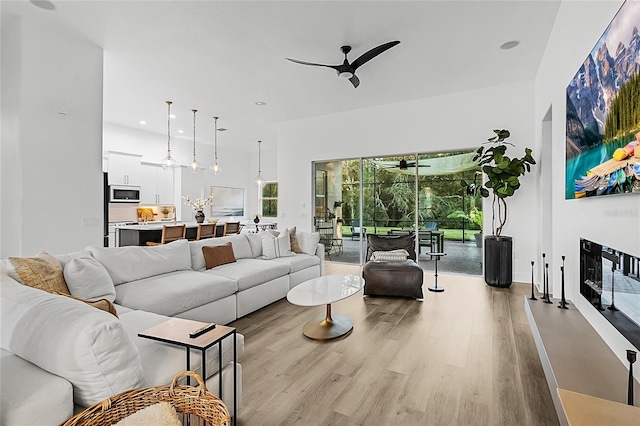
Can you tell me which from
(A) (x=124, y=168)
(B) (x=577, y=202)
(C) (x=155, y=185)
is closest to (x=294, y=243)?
(B) (x=577, y=202)

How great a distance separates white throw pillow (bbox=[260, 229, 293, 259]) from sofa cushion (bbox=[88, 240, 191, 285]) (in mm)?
1224

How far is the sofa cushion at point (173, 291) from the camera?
2.66 metres

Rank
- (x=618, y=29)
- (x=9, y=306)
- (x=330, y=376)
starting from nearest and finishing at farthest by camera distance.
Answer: (x=9, y=306) < (x=618, y=29) < (x=330, y=376)

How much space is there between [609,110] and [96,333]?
2.71m

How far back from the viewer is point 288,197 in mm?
7441

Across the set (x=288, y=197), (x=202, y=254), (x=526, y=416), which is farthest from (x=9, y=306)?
(x=288, y=197)

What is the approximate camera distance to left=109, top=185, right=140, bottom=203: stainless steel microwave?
7027 mm

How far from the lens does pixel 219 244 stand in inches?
164

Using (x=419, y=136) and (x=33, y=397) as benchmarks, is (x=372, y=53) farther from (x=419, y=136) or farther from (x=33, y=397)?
(x=33, y=397)

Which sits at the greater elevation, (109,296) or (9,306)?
(9,306)

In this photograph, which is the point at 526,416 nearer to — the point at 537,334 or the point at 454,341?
the point at 537,334

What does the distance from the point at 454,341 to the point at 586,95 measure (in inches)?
86.8

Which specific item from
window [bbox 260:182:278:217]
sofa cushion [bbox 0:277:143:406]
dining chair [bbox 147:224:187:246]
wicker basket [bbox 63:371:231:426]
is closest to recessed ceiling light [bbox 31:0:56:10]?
dining chair [bbox 147:224:187:246]

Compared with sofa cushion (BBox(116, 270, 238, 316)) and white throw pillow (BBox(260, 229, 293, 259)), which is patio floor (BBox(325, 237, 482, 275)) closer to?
white throw pillow (BBox(260, 229, 293, 259))
